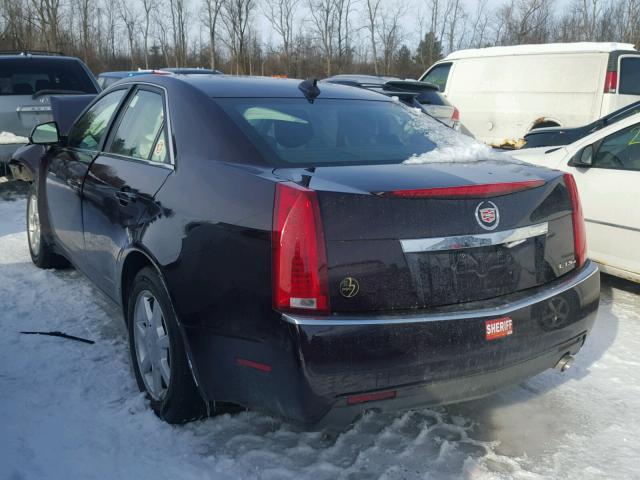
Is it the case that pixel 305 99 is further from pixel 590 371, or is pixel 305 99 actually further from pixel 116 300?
pixel 590 371

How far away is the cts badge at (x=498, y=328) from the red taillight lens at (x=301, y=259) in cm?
64

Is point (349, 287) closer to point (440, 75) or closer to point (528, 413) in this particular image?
point (528, 413)

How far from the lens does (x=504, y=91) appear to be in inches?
479

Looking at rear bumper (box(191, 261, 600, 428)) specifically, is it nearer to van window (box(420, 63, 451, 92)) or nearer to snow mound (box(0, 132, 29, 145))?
snow mound (box(0, 132, 29, 145))

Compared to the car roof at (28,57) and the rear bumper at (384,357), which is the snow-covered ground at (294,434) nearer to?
the rear bumper at (384,357)

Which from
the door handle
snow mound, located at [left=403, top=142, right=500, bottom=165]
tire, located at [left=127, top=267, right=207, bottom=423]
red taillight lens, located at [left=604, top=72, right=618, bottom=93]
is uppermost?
red taillight lens, located at [left=604, top=72, right=618, bottom=93]

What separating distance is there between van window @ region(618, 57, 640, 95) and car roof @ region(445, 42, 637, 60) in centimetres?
32

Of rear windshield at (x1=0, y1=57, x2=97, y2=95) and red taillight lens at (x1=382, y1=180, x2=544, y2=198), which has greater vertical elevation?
rear windshield at (x1=0, y1=57, x2=97, y2=95)

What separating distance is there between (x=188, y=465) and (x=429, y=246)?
52.6 inches

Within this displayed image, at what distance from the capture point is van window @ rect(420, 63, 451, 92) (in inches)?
532

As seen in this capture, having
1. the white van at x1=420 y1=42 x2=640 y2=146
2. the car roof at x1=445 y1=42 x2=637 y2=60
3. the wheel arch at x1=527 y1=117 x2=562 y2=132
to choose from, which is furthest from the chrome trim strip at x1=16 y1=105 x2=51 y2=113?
the car roof at x1=445 y1=42 x2=637 y2=60

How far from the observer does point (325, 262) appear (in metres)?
2.17

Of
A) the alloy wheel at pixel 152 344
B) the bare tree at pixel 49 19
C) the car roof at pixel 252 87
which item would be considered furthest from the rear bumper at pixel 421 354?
the bare tree at pixel 49 19

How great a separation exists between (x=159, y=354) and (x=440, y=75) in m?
12.0
